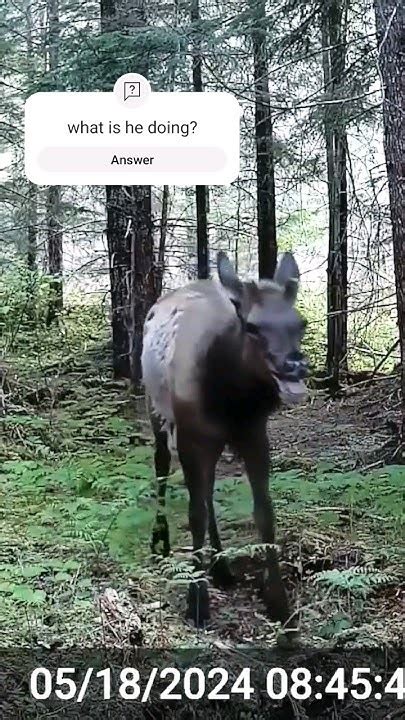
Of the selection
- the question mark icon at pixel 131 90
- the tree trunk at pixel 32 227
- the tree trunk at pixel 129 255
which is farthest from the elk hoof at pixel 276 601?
the question mark icon at pixel 131 90

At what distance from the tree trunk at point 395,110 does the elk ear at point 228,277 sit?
49 centimetres

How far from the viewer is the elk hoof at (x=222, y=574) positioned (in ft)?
5.74

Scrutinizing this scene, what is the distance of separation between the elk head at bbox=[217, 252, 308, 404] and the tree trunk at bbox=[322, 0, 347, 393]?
0.18 m

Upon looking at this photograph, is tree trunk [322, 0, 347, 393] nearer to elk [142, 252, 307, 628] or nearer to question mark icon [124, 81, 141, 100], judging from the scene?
elk [142, 252, 307, 628]

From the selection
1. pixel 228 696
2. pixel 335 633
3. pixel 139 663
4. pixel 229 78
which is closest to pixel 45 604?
pixel 139 663

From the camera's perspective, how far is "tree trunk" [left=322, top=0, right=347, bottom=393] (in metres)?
1.88

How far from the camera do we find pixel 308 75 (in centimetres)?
195

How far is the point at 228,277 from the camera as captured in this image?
1705 millimetres

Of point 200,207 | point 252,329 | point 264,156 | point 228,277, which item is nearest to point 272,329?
point 252,329

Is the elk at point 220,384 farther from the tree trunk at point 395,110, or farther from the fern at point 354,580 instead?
the tree trunk at point 395,110

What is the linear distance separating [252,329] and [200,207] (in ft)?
1.10

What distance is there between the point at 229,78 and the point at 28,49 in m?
0.47
